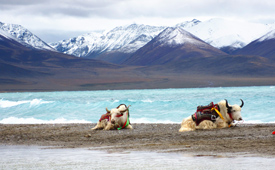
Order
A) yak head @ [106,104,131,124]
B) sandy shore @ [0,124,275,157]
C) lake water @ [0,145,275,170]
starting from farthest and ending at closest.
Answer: yak head @ [106,104,131,124], sandy shore @ [0,124,275,157], lake water @ [0,145,275,170]

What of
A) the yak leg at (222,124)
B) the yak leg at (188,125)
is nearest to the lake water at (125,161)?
the yak leg at (188,125)

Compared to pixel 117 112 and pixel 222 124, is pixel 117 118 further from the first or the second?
pixel 222 124

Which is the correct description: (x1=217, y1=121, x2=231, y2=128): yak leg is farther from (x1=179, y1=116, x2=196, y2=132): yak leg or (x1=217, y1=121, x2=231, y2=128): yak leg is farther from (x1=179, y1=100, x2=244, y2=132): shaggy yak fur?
(x1=179, y1=116, x2=196, y2=132): yak leg

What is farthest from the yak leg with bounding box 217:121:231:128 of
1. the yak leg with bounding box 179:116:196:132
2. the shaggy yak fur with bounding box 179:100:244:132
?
the yak leg with bounding box 179:116:196:132

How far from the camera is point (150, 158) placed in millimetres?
8109

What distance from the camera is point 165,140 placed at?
434 inches

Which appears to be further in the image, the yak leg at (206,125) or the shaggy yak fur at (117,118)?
the shaggy yak fur at (117,118)

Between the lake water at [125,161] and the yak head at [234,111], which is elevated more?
the yak head at [234,111]

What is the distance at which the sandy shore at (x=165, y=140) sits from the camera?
887 cm

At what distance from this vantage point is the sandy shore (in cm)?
887

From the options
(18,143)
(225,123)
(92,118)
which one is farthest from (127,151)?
(92,118)

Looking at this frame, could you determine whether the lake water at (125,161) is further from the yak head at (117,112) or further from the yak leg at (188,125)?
the yak head at (117,112)

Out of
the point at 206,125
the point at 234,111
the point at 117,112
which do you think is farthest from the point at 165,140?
the point at 117,112

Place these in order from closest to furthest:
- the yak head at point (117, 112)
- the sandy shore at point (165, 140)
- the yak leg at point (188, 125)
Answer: the sandy shore at point (165, 140) → the yak leg at point (188, 125) → the yak head at point (117, 112)
